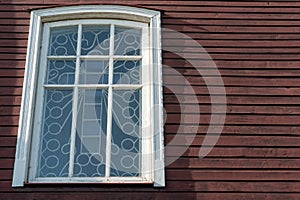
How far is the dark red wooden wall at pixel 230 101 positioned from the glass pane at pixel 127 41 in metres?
0.32

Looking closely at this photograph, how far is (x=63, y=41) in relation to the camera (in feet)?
21.2

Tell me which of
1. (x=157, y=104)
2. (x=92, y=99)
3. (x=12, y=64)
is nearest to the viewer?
(x=157, y=104)

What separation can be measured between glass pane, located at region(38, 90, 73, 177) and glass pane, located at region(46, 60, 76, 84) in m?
0.14

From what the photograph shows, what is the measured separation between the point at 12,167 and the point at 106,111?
1.11 meters

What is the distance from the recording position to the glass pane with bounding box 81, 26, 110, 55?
20.9 ft

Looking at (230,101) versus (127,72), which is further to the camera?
(127,72)

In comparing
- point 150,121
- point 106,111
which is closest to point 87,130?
point 106,111

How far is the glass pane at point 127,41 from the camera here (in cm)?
639

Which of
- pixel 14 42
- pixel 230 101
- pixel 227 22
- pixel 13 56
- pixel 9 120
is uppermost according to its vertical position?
pixel 227 22

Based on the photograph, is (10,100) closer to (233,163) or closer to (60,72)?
(60,72)

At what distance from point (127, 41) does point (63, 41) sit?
718 millimetres

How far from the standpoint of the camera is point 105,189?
215 inches

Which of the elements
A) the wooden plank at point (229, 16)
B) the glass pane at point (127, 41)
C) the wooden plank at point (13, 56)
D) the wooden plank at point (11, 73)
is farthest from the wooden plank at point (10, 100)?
the wooden plank at point (229, 16)

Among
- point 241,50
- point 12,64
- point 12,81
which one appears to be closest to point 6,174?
point 12,81
